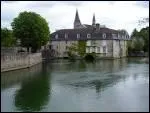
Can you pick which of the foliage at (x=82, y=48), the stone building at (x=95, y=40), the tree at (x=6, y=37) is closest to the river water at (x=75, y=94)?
the tree at (x=6, y=37)

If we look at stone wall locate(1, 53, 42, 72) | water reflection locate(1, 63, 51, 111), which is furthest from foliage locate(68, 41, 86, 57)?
water reflection locate(1, 63, 51, 111)

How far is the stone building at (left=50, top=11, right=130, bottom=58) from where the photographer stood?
61.7m

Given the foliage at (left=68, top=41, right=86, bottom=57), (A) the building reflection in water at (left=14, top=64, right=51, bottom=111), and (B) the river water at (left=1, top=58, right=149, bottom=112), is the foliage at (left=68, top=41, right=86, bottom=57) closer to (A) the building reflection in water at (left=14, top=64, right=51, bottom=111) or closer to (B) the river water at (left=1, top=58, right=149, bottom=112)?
(B) the river water at (left=1, top=58, right=149, bottom=112)

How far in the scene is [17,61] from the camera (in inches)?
1468

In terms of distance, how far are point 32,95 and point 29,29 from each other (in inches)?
1019

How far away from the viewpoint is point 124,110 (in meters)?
16.6

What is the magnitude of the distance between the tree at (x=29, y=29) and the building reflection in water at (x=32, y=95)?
1792cm

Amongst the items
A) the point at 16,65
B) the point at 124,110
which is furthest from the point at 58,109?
the point at 16,65

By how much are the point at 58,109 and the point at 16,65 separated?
20715 millimetres

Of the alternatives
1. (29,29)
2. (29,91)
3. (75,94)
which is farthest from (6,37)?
(75,94)

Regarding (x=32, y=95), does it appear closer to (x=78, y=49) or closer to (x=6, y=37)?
(x=6, y=37)

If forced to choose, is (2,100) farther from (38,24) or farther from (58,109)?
(38,24)

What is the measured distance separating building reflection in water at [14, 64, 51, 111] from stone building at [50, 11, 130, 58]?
3409 cm

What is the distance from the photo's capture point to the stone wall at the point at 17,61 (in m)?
33.7
